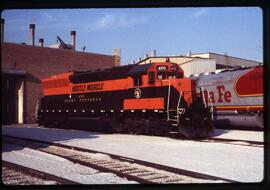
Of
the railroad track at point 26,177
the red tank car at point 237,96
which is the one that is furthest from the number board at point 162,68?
the railroad track at point 26,177

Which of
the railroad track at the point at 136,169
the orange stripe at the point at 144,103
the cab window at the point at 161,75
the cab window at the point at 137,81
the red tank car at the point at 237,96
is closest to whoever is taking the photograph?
the railroad track at the point at 136,169

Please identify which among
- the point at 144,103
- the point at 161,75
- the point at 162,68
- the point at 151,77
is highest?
the point at 162,68

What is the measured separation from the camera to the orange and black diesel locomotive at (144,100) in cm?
1606

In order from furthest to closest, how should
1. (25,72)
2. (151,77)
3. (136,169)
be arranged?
1. (25,72)
2. (151,77)
3. (136,169)

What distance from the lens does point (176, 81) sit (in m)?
16.5

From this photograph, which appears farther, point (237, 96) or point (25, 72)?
point (25, 72)

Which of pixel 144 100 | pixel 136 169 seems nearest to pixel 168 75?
pixel 144 100

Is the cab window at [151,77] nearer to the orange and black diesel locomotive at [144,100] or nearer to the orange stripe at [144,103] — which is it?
the orange and black diesel locomotive at [144,100]

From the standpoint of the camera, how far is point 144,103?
17109 millimetres

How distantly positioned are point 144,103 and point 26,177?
969 cm

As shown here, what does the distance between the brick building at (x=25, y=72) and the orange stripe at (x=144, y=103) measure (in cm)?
1248

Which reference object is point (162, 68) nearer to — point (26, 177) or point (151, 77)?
point (151, 77)

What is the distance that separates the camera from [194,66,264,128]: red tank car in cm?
1845

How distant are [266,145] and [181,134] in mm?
11761
